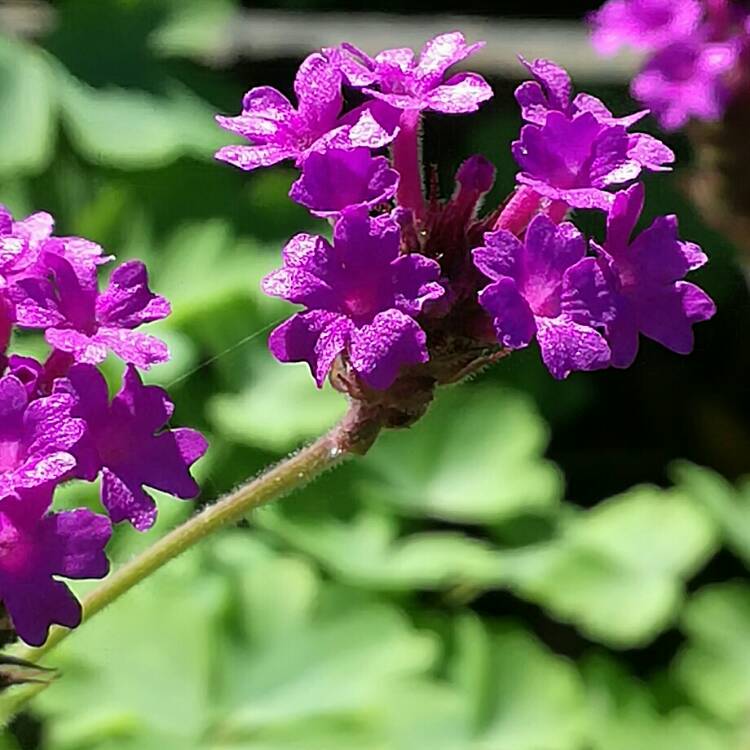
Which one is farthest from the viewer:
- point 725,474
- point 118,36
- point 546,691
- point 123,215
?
point 725,474

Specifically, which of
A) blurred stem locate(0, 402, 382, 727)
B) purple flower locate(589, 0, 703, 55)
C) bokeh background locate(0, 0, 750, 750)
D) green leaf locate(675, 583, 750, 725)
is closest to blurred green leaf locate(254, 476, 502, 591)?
bokeh background locate(0, 0, 750, 750)

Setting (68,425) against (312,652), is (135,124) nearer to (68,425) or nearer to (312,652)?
(312,652)

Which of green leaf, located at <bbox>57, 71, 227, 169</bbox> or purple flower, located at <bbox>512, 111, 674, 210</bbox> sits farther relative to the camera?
green leaf, located at <bbox>57, 71, 227, 169</bbox>

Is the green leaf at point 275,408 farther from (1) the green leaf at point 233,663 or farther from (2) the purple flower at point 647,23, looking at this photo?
(2) the purple flower at point 647,23

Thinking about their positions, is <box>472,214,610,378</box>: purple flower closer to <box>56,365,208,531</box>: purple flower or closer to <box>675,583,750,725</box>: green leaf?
<box>56,365,208,531</box>: purple flower

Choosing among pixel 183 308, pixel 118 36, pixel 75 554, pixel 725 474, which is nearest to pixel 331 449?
pixel 75 554

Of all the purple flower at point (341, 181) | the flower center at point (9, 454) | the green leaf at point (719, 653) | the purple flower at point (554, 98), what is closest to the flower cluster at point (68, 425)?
the flower center at point (9, 454)

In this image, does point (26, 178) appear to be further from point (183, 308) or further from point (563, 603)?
point (563, 603)
